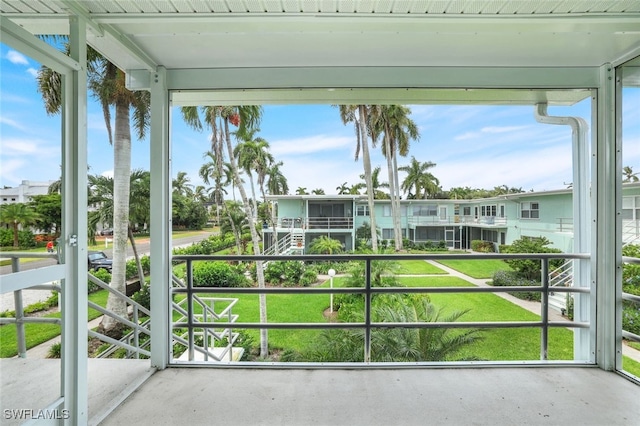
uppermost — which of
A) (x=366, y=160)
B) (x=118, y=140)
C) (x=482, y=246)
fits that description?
(x=366, y=160)

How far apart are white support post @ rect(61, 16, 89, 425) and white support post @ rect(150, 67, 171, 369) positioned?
63 centimetres

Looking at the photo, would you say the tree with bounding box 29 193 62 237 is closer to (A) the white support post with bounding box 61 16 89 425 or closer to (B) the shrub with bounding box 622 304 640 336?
(A) the white support post with bounding box 61 16 89 425

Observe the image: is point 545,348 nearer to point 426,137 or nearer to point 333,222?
point 333,222

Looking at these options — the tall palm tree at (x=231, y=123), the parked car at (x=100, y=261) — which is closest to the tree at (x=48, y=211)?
the tall palm tree at (x=231, y=123)

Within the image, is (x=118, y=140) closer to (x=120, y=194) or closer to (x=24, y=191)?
(x=120, y=194)

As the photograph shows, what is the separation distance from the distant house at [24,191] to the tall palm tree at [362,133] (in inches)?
395

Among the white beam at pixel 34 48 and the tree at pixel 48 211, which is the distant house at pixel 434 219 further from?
the white beam at pixel 34 48

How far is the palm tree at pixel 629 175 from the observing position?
2124 mm

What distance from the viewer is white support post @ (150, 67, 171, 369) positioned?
7.00ft

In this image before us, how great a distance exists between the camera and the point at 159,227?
2.15 metres

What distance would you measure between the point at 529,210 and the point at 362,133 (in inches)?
272

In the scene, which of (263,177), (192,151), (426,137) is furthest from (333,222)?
(426,137)

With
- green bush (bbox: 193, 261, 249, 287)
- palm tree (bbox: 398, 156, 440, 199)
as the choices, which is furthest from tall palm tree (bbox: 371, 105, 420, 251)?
green bush (bbox: 193, 261, 249, 287)

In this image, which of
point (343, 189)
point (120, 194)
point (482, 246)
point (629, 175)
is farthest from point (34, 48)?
point (343, 189)
